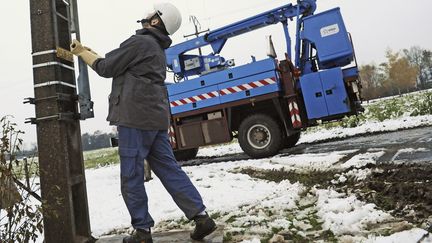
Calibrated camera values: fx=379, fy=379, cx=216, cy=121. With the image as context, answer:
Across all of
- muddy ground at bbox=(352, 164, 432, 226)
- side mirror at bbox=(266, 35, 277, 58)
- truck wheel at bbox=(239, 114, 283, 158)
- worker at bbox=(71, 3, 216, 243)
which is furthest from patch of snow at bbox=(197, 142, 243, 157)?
worker at bbox=(71, 3, 216, 243)

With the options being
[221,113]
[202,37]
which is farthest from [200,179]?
[202,37]

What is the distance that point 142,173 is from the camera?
2832 mm

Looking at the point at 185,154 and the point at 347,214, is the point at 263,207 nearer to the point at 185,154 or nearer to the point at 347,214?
the point at 347,214

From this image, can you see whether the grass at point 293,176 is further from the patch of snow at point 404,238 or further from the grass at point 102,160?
the grass at point 102,160

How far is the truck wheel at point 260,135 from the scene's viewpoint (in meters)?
8.45

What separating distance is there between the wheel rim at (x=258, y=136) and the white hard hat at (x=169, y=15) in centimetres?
577

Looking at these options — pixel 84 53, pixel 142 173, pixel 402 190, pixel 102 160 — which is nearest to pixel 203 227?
pixel 142 173

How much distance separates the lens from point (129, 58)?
2.80 meters

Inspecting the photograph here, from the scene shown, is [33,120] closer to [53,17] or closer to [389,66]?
[53,17]

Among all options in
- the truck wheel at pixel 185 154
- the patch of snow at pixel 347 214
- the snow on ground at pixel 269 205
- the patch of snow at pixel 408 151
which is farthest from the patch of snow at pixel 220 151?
the patch of snow at pixel 347 214

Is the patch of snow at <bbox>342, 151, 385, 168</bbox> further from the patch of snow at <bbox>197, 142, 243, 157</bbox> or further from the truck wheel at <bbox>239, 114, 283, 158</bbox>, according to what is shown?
the patch of snow at <bbox>197, 142, 243, 157</bbox>

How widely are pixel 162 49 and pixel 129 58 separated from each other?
1.22 feet

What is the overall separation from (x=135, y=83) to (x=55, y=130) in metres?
0.79

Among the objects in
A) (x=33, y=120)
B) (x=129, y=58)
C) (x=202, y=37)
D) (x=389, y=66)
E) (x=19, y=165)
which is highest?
(x=389, y=66)
